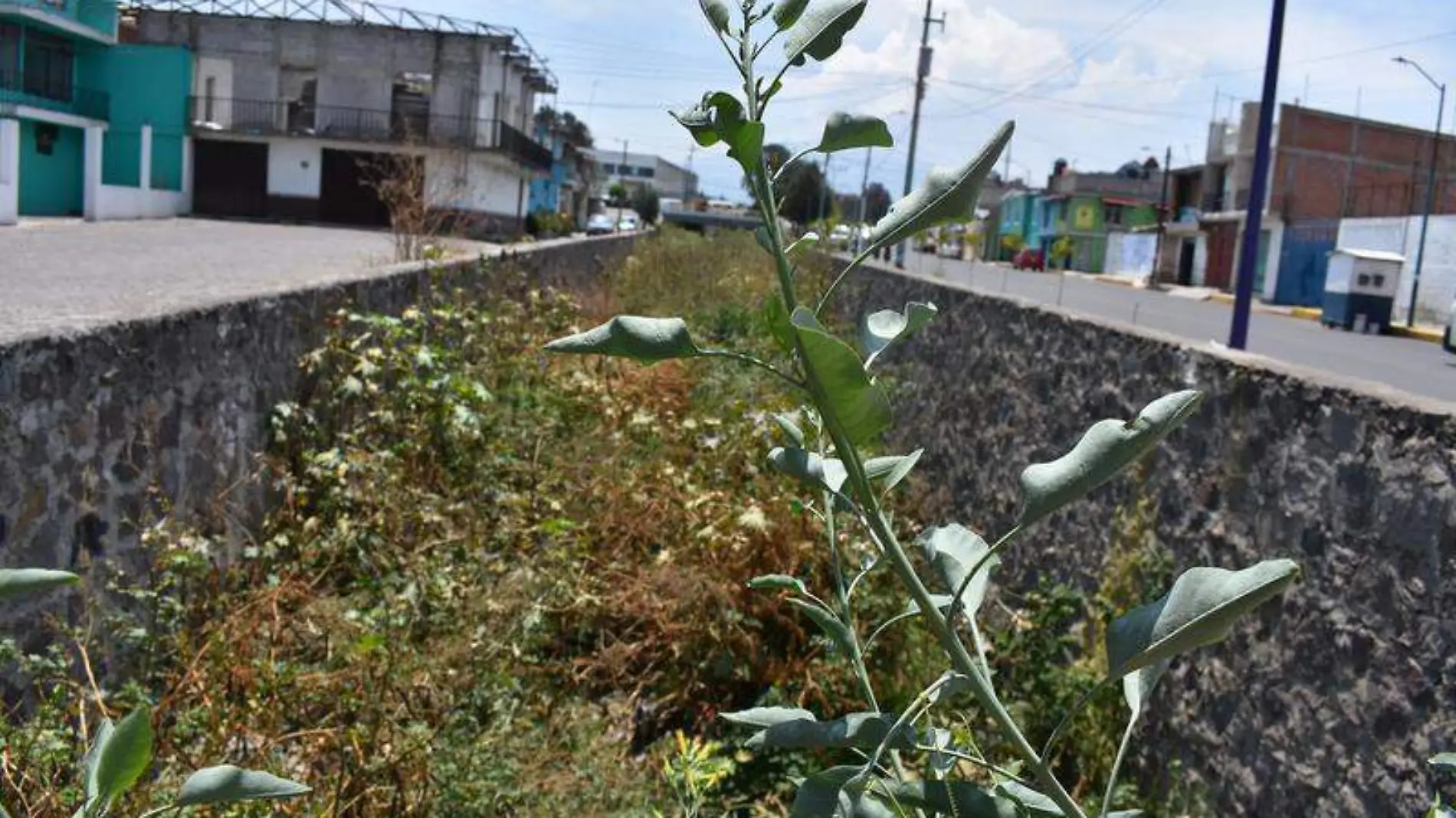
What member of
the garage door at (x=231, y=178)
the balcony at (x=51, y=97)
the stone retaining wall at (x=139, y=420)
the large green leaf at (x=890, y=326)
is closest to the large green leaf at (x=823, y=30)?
the large green leaf at (x=890, y=326)

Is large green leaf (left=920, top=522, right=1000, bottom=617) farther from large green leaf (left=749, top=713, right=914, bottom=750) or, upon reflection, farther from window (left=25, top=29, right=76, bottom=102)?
window (left=25, top=29, right=76, bottom=102)

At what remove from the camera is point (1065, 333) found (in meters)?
6.57

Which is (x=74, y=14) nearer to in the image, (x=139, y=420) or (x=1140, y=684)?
(x=139, y=420)

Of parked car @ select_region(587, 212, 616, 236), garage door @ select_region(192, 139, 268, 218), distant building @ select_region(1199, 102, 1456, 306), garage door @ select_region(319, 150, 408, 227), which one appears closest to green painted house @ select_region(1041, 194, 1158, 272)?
distant building @ select_region(1199, 102, 1456, 306)

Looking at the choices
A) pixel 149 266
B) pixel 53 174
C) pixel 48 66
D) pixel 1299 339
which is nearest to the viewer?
pixel 149 266

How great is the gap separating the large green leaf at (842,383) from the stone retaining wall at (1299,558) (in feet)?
8.57

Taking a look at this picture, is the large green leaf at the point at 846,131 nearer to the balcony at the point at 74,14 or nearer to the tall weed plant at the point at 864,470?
the tall weed plant at the point at 864,470

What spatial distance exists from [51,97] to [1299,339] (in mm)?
32737

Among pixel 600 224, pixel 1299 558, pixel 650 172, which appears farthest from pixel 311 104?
pixel 650 172

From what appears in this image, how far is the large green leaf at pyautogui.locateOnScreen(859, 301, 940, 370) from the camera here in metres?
1.29

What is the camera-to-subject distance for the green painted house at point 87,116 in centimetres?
3675

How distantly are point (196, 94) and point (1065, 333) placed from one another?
4606 centimetres

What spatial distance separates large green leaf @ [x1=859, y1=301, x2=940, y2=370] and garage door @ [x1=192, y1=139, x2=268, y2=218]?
48952mm

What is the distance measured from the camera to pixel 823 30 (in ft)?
4.17
